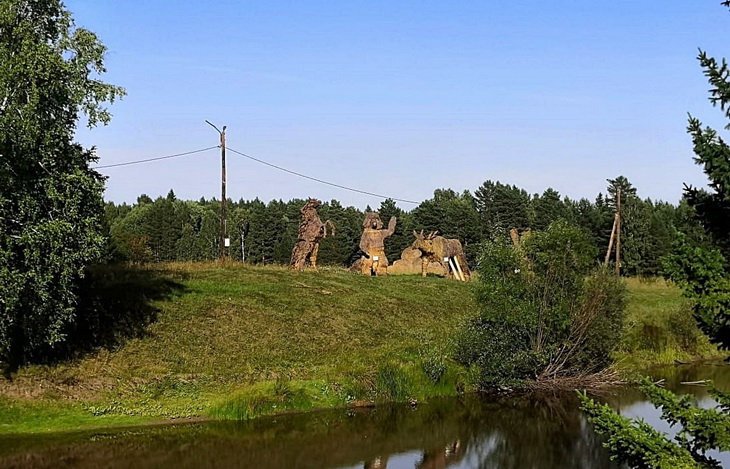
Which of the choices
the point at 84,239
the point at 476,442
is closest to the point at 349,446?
the point at 476,442

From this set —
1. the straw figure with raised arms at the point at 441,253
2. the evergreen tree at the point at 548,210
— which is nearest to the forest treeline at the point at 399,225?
the evergreen tree at the point at 548,210

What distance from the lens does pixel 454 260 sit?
43281 mm

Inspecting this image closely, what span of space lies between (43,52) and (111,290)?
1039 cm

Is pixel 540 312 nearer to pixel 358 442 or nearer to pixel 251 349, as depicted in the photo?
pixel 358 442

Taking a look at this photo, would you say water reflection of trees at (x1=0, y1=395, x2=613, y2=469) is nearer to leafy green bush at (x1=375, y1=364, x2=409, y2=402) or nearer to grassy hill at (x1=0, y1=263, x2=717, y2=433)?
leafy green bush at (x1=375, y1=364, x2=409, y2=402)

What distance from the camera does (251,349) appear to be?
23.6m

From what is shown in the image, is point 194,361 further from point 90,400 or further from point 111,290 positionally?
point 111,290

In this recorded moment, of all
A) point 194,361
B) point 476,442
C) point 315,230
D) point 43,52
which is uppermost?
point 43,52

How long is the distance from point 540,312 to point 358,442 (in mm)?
7770

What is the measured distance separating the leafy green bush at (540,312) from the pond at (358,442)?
5.13 ft

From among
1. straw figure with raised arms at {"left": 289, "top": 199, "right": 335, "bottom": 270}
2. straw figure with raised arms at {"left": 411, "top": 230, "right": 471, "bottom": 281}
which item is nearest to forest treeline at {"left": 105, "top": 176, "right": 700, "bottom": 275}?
straw figure with raised arms at {"left": 411, "top": 230, "right": 471, "bottom": 281}

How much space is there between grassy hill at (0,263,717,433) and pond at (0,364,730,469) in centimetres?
78

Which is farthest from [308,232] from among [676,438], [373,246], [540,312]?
[676,438]

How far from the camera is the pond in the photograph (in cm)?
1627
